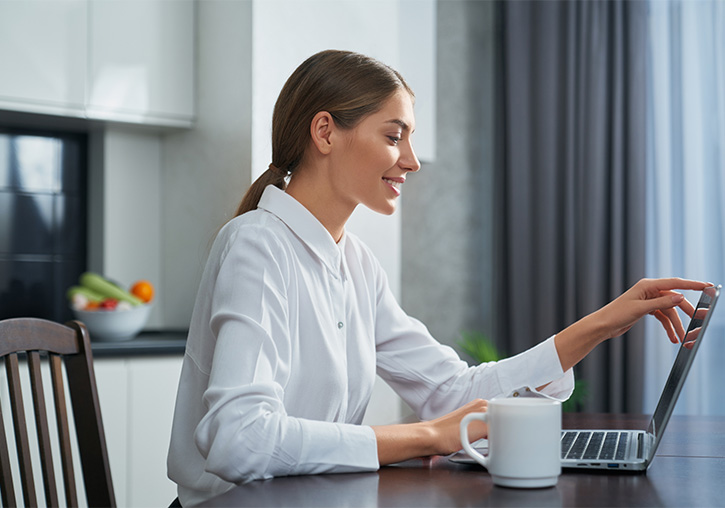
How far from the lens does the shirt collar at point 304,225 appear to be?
137 cm

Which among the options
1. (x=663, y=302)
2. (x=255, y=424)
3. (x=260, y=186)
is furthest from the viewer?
(x=260, y=186)

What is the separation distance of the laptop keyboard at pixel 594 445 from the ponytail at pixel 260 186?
0.64m

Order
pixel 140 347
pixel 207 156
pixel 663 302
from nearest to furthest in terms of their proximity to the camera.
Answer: pixel 663 302
pixel 140 347
pixel 207 156

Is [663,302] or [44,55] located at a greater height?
[44,55]

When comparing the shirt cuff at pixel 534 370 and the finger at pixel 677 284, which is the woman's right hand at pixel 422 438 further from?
the finger at pixel 677 284

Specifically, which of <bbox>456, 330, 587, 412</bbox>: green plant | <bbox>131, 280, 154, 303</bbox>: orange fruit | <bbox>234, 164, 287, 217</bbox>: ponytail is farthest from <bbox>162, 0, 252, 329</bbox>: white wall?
<bbox>234, 164, 287, 217</bbox>: ponytail

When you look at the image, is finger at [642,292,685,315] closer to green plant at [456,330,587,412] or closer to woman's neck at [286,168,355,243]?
woman's neck at [286,168,355,243]

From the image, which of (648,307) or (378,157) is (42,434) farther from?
(648,307)

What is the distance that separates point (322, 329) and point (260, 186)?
1.05ft

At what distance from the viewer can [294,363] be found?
1.30m

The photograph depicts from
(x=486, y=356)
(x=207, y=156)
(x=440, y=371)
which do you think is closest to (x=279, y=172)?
(x=440, y=371)

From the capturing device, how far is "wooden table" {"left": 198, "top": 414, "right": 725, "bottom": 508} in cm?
92

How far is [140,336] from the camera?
2953mm

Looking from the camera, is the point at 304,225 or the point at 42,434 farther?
the point at 304,225
